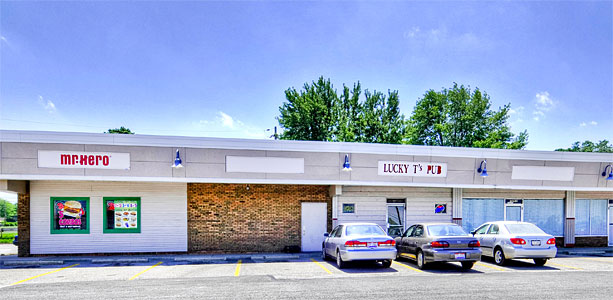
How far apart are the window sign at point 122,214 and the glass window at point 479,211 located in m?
13.8

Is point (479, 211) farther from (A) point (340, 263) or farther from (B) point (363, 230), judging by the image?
(A) point (340, 263)

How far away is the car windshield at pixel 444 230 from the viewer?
1134 cm

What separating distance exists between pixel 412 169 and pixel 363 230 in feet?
16.7

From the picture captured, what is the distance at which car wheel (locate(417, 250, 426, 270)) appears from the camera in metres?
11.2

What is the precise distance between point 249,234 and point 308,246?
2.49m

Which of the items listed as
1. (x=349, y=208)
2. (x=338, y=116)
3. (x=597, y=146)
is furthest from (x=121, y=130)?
(x=597, y=146)

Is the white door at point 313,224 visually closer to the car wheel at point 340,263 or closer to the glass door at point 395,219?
the glass door at point 395,219

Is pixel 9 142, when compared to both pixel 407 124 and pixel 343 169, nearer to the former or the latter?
pixel 343 169

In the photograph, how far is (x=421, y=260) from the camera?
11359mm

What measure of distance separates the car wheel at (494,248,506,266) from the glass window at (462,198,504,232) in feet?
17.9

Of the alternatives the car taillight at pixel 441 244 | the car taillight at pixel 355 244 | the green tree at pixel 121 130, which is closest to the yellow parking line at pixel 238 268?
the car taillight at pixel 355 244

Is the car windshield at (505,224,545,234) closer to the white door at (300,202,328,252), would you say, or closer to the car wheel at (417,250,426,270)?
the car wheel at (417,250,426,270)

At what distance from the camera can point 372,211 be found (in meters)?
17.1

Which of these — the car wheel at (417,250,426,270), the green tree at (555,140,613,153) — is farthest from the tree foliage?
the green tree at (555,140,613,153)
